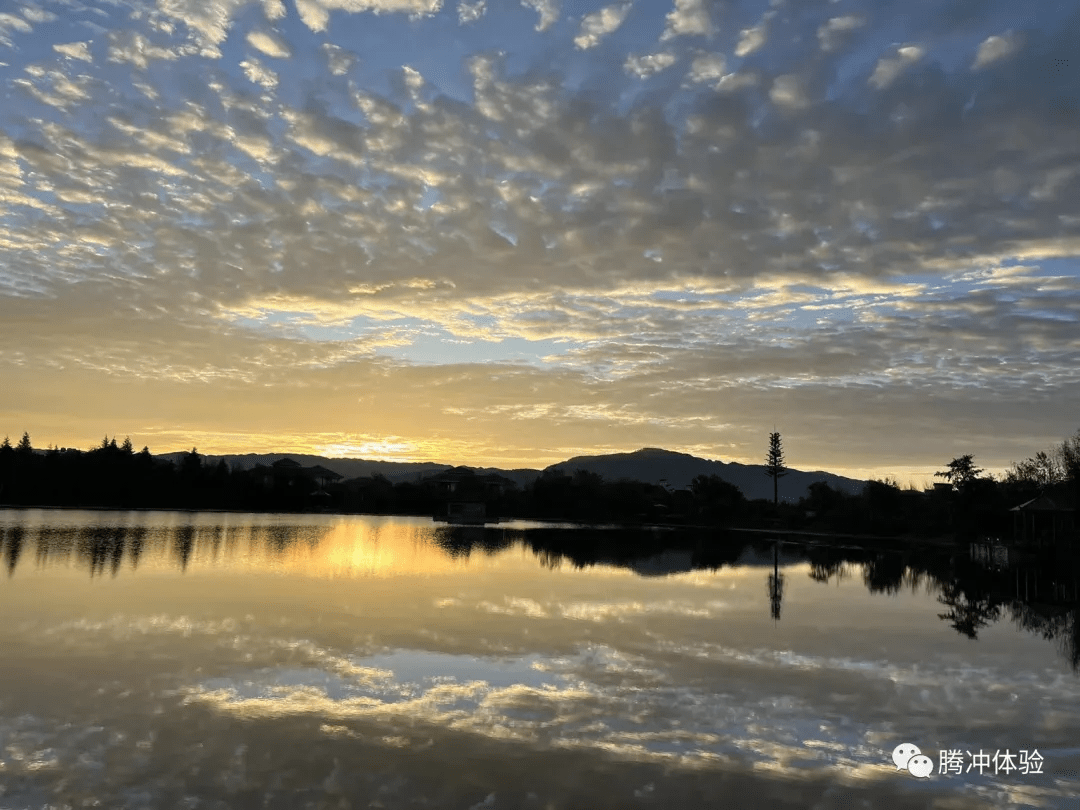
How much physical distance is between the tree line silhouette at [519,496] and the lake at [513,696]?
60875 mm

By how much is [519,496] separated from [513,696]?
4743 inches

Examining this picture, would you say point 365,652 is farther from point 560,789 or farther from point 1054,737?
point 1054,737

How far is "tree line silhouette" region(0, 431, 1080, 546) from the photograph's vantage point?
9088cm

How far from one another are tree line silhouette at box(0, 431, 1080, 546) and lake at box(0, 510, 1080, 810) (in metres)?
60.9

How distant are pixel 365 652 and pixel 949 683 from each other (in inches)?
461


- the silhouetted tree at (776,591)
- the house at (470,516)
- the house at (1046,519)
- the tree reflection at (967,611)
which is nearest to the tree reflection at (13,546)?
the silhouetted tree at (776,591)

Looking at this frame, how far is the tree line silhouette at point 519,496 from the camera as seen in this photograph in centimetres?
9088

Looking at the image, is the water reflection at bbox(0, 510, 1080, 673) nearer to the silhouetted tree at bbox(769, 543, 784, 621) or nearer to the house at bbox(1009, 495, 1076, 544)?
the silhouetted tree at bbox(769, 543, 784, 621)

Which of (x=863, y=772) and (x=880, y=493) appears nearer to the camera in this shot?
(x=863, y=772)

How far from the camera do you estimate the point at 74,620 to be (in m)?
18.5

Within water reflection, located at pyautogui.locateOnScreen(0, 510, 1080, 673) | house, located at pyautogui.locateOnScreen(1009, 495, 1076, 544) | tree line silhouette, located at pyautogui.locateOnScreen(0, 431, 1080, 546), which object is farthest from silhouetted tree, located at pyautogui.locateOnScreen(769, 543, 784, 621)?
tree line silhouette, located at pyautogui.locateOnScreen(0, 431, 1080, 546)

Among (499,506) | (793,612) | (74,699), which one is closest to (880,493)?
(499,506)

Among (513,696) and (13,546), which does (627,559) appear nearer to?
(13,546)

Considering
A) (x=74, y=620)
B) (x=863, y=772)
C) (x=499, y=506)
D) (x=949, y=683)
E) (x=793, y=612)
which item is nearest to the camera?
(x=863, y=772)
